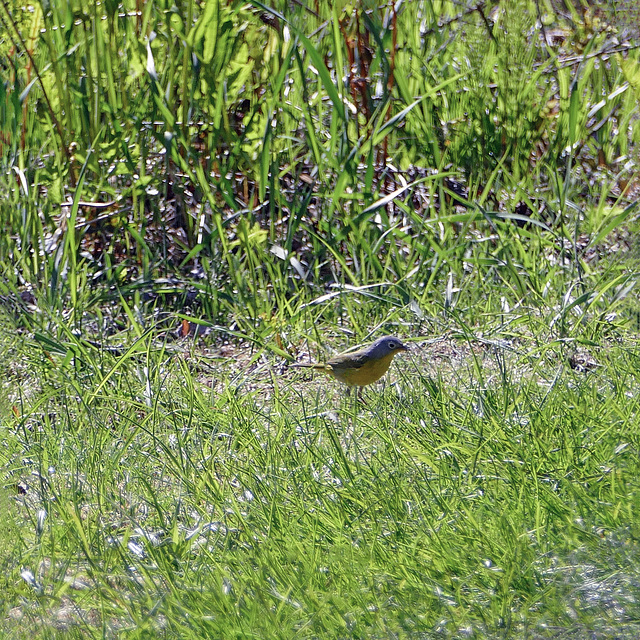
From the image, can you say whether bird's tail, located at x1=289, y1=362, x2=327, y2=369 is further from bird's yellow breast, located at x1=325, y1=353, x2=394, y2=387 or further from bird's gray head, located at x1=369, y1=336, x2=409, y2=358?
bird's gray head, located at x1=369, y1=336, x2=409, y2=358

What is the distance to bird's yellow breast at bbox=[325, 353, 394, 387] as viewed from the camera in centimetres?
346

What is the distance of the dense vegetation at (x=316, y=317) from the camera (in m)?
2.42

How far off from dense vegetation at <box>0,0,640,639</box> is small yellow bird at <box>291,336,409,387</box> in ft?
0.28

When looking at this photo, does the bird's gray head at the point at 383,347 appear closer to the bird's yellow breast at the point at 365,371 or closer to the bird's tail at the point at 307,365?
the bird's yellow breast at the point at 365,371

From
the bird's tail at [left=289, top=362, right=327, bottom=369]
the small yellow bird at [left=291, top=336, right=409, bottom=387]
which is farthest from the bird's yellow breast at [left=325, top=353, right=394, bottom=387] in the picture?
the bird's tail at [left=289, top=362, right=327, bottom=369]

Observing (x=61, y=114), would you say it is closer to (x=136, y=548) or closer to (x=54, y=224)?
(x=54, y=224)

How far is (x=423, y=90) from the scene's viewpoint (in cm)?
475

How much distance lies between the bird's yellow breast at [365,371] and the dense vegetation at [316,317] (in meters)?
0.08

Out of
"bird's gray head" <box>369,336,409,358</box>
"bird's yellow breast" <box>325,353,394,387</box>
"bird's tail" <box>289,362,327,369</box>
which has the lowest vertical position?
"bird's tail" <box>289,362,327,369</box>

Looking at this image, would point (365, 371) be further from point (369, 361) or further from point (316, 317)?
point (316, 317)

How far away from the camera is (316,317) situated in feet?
13.3

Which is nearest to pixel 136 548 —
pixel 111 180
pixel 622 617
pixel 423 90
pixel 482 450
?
pixel 482 450

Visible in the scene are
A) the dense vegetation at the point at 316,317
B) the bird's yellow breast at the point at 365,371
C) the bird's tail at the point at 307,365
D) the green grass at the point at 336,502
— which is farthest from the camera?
the bird's tail at the point at 307,365

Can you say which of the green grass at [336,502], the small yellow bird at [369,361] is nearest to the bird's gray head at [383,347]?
the small yellow bird at [369,361]
